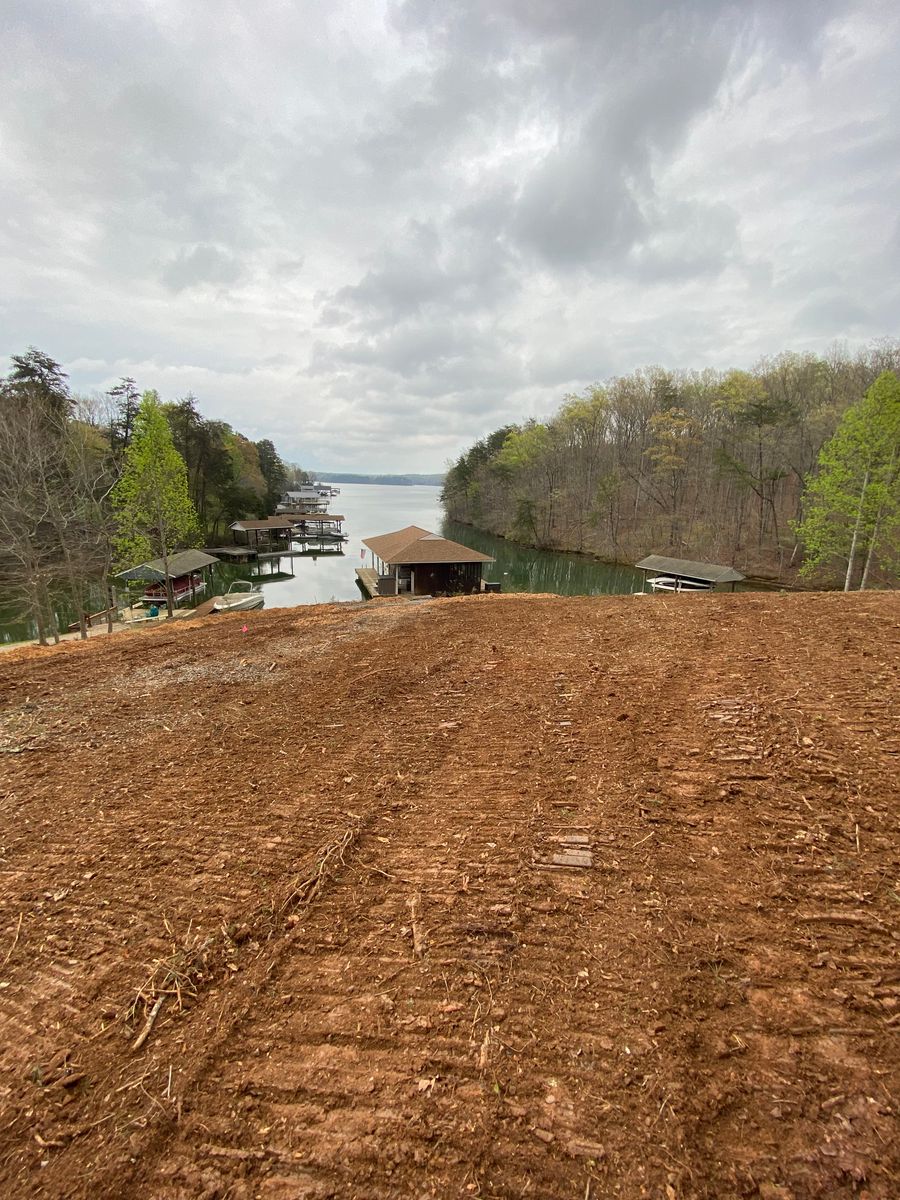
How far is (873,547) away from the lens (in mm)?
19172

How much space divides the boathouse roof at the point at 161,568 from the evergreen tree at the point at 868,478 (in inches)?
1101

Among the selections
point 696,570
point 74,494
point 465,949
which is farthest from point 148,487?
point 696,570

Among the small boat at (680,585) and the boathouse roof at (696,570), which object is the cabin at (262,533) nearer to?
the boathouse roof at (696,570)

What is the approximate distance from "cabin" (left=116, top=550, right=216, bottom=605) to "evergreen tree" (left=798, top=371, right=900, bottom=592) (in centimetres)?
2796

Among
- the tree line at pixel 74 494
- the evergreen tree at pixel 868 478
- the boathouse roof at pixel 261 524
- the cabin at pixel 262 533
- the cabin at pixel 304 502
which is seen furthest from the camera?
the cabin at pixel 304 502

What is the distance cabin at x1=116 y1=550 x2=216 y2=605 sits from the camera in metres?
23.2

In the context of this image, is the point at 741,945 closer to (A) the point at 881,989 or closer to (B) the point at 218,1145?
(A) the point at 881,989

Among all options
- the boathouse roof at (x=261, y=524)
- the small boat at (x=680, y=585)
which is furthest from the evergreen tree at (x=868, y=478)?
the boathouse roof at (x=261, y=524)

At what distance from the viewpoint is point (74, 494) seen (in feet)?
51.0

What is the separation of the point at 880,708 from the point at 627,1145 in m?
3.36

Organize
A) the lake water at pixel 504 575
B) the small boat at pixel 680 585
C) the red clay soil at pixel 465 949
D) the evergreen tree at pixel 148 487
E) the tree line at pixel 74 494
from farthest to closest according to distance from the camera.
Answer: the lake water at pixel 504 575 < the small boat at pixel 680 585 < the evergreen tree at pixel 148 487 < the tree line at pixel 74 494 < the red clay soil at pixel 465 949

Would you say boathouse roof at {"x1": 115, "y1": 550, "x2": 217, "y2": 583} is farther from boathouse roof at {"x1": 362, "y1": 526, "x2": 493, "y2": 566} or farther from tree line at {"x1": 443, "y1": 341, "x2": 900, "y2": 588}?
tree line at {"x1": 443, "y1": 341, "x2": 900, "y2": 588}

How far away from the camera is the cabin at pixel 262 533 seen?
4406cm

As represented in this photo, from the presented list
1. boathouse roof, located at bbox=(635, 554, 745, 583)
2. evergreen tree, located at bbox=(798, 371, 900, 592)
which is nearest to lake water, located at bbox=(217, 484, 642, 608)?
boathouse roof, located at bbox=(635, 554, 745, 583)
